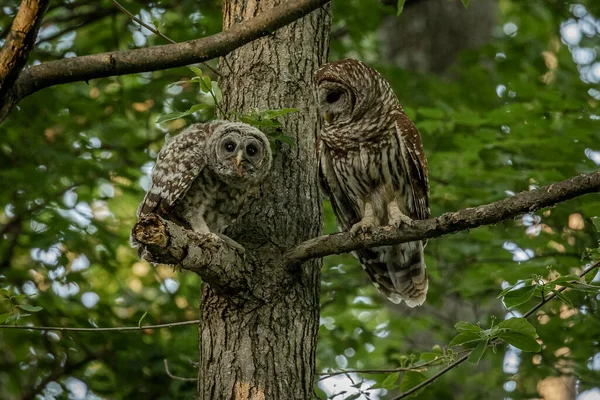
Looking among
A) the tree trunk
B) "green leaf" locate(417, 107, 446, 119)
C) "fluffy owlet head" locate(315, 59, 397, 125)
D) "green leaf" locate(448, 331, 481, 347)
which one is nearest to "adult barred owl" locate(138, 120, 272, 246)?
the tree trunk

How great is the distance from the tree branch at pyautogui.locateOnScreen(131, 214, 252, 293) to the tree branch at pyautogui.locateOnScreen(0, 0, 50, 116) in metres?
0.78

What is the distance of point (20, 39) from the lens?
2.79m

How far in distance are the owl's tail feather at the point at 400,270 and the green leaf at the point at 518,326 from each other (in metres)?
1.73

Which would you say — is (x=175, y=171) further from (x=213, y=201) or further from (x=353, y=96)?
(x=353, y=96)

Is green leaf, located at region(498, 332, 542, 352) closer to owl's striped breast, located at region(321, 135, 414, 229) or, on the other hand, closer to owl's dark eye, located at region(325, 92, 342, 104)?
owl's striped breast, located at region(321, 135, 414, 229)

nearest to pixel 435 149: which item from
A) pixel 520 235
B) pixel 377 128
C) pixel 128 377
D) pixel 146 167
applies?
pixel 520 235

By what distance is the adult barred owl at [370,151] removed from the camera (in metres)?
4.80

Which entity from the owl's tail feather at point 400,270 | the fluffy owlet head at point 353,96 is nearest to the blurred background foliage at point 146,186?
the owl's tail feather at point 400,270

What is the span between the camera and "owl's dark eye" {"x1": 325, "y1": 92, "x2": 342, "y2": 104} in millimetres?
4750

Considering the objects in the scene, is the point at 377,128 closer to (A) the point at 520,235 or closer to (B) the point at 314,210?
(B) the point at 314,210

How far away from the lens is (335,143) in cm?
484

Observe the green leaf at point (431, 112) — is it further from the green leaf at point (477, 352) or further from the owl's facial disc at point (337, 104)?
the green leaf at point (477, 352)

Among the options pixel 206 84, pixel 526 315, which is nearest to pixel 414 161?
pixel 526 315

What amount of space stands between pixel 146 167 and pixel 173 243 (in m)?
4.07
